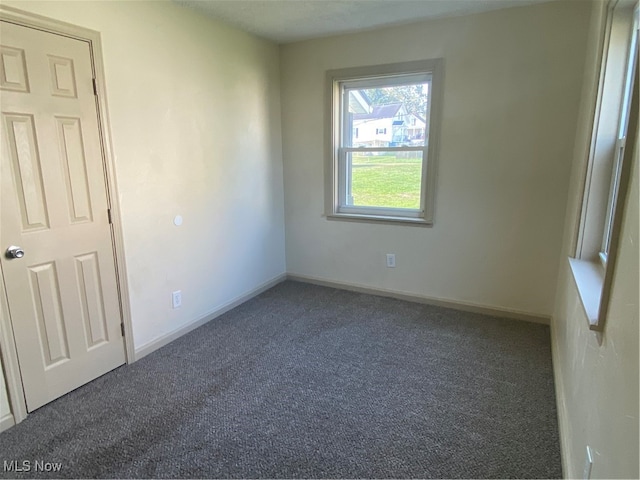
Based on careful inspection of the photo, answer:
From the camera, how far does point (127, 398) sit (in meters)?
2.24

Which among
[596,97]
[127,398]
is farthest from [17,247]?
[596,97]

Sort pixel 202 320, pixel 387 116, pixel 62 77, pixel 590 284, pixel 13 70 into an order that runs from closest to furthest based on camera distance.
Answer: pixel 590 284 < pixel 13 70 < pixel 62 77 < pixel 202 320 < pixel 387 116

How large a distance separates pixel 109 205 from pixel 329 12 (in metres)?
2.16

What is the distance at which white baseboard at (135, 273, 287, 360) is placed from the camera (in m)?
2.74

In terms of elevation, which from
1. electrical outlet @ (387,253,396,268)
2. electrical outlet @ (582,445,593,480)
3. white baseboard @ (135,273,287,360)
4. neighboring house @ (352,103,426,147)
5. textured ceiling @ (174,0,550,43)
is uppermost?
textured ceiling @ (174,0,550,43)

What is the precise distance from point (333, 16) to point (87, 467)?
10.9 feet

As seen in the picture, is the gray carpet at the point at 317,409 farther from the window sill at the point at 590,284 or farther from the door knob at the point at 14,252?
the door knob at the point at 14,252

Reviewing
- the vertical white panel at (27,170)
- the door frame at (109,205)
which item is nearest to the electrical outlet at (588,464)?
the door frame at (109,205)

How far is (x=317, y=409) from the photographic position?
2.12 m

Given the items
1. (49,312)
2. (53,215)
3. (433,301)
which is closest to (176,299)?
(49,312)

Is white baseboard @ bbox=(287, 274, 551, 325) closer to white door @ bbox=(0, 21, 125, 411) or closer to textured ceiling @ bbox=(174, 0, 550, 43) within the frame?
white door @ bbox=(0, 21, 125, 411)

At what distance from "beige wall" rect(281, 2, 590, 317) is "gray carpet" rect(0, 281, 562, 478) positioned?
538 mm

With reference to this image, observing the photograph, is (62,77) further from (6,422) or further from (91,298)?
(6,422)

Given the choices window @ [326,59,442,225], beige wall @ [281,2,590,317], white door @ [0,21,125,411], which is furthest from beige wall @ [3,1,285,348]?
window @ [326,59,442,225]
